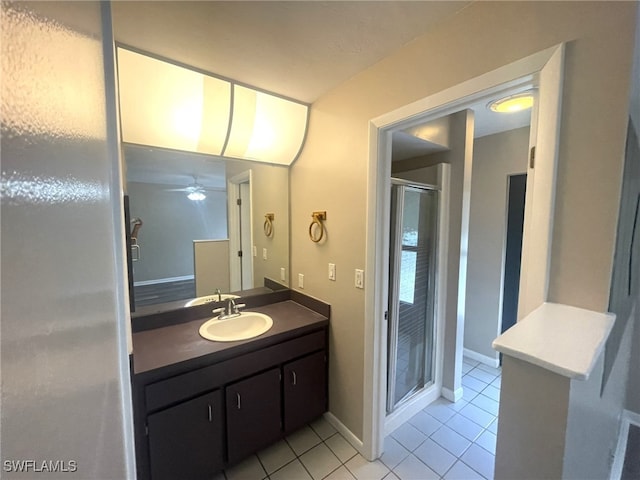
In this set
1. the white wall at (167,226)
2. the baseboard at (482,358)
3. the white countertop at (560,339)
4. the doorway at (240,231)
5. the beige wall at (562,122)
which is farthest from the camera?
the baseboard at (482,358)

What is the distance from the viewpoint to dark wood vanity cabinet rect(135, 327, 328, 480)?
1.21m

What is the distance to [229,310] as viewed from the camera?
71.3 inches

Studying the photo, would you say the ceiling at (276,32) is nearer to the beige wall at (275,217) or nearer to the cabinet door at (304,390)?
the beige wall at (275,217)

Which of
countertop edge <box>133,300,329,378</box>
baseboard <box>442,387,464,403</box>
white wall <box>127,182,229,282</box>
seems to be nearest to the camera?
countertop edge <box>133,300,329,378</box>

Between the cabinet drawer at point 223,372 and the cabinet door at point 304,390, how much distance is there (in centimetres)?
8

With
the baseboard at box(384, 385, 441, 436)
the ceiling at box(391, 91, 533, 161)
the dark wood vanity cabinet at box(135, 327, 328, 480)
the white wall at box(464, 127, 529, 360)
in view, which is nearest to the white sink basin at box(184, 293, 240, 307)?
the dark wood vanity cabinet at box(135, 327, 328, 480)

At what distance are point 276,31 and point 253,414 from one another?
2.00m

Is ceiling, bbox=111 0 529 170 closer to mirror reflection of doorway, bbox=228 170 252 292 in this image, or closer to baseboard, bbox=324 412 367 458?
mirror reflection of doorway, bbox=228 170 252 292

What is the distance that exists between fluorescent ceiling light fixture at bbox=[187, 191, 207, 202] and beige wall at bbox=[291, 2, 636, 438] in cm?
90

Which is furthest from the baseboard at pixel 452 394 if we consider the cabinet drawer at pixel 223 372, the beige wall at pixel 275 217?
the beige wall at pixel 275 217

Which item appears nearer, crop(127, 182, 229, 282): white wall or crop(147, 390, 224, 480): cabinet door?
crop(147, 390, 224, 480): cabinet door

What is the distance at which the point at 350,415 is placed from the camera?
171cm

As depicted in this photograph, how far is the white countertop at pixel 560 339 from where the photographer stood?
1.91 feet

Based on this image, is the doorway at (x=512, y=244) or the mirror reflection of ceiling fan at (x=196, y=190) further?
the doorway at (x=512, y=244)
